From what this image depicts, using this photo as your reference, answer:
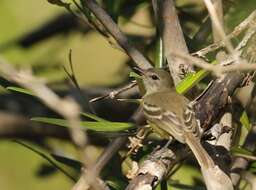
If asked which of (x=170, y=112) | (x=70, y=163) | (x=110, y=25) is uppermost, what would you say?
(x=110, y=25)

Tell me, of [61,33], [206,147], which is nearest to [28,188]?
[61,33]

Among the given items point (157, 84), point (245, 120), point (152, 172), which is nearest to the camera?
point (152, 172)

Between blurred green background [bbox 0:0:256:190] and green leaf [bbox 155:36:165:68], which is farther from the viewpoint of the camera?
blurred green background [bbox 0:0:256:190]

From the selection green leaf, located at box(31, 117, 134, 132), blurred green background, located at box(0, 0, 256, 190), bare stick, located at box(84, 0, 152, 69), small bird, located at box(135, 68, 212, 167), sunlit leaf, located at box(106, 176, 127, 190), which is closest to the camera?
green leaf, located at box(31, 117, 134, 132)

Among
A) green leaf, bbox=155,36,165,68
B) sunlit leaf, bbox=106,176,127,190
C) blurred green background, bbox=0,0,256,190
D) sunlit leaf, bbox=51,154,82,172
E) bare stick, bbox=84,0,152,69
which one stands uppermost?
bare stick, bbox=84,0,152,69

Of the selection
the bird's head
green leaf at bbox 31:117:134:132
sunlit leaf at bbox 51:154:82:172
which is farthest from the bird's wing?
green leaf at bbox 31:117:134:132

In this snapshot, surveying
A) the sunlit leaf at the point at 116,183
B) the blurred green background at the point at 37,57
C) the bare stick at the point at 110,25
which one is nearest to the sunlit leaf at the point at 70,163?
the sunlit leaf at the point at 116,183

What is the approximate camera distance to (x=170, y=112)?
3.29 m

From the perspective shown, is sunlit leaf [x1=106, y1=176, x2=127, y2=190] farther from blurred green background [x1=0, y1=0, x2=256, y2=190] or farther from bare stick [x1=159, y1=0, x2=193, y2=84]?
blurred green background [x1=0, y1=0, x2=256, y2=190]

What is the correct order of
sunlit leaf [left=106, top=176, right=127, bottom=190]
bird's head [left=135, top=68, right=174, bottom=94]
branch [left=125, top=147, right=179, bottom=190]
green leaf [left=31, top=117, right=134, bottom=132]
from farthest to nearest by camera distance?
bird's head [left=135, top=68, right=174, bottom=94] < sunlit leaf [left=106, top=176, right=127, bottom=190] < green leaf [left=31, top=117, right=134, bottom=132] < branch [left=125, top=147, right=179, bottom=190]

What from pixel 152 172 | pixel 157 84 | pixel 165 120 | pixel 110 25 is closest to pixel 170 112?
pixel 165 120

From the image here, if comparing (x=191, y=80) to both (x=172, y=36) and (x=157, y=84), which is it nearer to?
(x=172, y=36)

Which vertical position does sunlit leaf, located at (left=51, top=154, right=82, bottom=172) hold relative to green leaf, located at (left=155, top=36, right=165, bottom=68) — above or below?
below

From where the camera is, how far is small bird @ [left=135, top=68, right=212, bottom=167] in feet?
7.70
